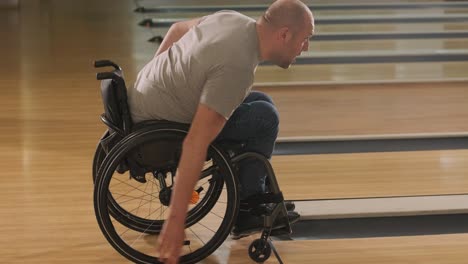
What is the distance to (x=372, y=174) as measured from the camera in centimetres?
384

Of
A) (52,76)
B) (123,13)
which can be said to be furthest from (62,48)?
(123,13)

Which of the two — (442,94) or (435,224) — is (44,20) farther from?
(435,224)

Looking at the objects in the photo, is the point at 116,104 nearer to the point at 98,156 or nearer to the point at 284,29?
the point at 98,156

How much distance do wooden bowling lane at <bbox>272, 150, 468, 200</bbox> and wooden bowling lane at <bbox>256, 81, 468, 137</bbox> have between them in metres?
0.35

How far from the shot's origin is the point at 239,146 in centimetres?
299

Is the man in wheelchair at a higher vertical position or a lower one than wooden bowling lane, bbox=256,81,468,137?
higher

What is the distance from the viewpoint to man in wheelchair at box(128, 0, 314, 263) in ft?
8.32

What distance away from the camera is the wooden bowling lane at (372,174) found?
3.62 metres

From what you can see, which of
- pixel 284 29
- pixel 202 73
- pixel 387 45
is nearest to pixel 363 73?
pixel 387 45

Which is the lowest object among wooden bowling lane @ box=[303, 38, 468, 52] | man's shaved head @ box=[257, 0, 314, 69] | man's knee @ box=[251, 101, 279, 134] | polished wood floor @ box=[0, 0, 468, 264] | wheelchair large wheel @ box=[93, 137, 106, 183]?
polished wood floor @ box=[0, 0, 468, 264]

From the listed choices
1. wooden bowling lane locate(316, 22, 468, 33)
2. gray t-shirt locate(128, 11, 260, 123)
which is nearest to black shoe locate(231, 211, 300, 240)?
gray t-shirt locate(128, 11, 260, 123)

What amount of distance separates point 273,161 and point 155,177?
1120 millimetres

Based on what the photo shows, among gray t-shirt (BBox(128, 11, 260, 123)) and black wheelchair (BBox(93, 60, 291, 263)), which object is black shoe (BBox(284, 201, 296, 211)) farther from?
gray t-shirt (BBox(128, 11, 260, 123))

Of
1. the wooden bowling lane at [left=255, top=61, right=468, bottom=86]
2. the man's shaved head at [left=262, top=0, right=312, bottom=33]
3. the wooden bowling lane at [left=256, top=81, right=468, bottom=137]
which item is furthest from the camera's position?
the wooden bowling lane at [left=255, top=61, right=468, bottom=86]
